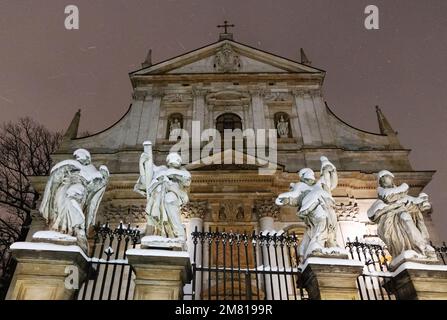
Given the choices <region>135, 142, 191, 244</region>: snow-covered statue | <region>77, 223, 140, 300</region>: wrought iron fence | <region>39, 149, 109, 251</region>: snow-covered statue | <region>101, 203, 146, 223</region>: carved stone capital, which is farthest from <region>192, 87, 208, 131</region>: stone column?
<region>39, 149, 109, 251</region>: snow-covered statue

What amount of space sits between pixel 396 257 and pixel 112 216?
10.3 metres

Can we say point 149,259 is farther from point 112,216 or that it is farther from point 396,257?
point 112,216

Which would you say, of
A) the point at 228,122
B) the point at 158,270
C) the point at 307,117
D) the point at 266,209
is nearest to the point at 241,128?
the point at 228,122

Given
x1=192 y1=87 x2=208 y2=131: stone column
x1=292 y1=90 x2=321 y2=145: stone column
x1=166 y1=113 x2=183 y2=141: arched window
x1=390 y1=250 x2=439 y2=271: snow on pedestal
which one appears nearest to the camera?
x1=390 y1=250 x2=439 y2=271: snow on pedestal

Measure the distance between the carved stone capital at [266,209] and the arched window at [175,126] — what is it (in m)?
5.05

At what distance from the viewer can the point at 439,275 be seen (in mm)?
6289

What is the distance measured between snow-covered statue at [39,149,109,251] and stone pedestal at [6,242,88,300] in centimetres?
38

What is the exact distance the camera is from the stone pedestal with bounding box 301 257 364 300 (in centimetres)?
601

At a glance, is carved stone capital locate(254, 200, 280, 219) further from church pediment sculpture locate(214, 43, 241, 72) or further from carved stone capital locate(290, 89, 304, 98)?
church pediment sculpture locate(214, 43, 241, 72)

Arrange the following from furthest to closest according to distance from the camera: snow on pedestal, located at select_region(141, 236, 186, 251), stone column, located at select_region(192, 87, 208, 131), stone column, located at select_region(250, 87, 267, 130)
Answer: stone column, located at select_region(192, 87, 208, 131) → stone column, located at select_region(250, 87, 267, 130) → snow on pedestal, located at select_region(141, 236, 186, 251)

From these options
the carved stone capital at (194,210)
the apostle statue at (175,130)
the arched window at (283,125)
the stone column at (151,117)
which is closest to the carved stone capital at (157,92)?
the stone column at (151,117)

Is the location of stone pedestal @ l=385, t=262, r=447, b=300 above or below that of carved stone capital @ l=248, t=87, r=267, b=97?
below

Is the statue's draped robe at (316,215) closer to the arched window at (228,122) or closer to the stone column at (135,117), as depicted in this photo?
the arched window at (228,122)

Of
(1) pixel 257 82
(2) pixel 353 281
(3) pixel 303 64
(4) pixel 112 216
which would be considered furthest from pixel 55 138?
(2) pixel 353 281
